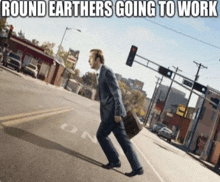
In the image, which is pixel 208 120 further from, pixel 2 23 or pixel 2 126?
pixel 2 23

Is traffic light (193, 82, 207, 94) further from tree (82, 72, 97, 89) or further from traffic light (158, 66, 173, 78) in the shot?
tree (82, 72, 97, 89)

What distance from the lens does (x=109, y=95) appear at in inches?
201

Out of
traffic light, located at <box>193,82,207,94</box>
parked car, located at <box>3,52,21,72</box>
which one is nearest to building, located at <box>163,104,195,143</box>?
traffic light, located at <box>193,82,207,94</box>

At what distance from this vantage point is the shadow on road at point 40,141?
5174 mm

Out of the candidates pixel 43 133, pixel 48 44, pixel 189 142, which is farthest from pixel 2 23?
pixel 43 133

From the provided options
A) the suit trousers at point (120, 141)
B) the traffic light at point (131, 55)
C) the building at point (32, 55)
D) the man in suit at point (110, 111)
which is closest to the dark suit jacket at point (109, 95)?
the man in suit at point (110, 111)

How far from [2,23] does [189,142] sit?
54.7m

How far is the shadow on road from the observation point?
17.0ft

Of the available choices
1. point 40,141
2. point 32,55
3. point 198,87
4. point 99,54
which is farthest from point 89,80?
point 99,54

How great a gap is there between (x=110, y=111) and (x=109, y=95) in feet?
1.03

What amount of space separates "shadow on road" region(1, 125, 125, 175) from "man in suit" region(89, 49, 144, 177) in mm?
481

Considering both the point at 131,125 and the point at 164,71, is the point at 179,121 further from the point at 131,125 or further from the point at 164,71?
the point at 131,125

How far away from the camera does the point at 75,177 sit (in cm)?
403

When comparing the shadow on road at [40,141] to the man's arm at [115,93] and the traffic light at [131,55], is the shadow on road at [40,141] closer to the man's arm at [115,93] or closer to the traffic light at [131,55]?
the man's arm at [115,93]
